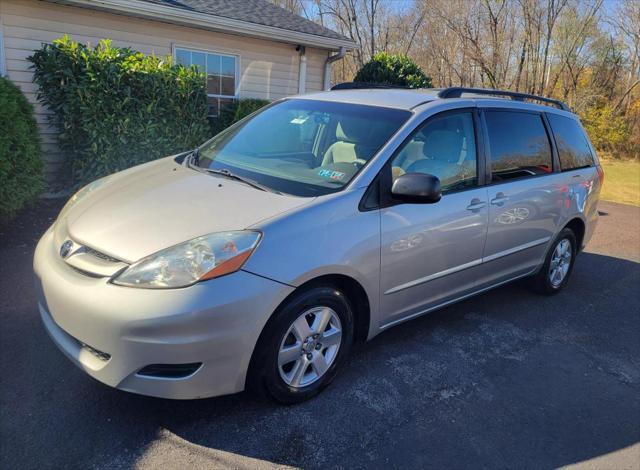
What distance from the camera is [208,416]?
2793 mm

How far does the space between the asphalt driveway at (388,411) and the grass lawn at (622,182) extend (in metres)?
9.00

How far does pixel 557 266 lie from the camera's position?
5.01m

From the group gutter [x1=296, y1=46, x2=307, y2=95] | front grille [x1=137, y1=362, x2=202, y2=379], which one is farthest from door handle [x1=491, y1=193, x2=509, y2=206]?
gutter [x1=296, y1=46, x2=307, y2=95]

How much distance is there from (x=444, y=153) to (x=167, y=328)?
2.29 m

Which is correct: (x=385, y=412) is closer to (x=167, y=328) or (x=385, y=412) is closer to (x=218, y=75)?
(x=167, y=328)

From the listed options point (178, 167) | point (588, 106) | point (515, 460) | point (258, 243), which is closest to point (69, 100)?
point (178, 167)

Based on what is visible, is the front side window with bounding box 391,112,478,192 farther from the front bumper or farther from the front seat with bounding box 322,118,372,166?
the front bumper

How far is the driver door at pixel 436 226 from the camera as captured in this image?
3.20m

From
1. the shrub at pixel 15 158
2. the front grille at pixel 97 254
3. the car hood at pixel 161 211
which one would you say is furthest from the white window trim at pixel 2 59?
the front grille at pixel 97 254

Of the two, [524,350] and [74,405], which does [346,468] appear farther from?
[524,350]

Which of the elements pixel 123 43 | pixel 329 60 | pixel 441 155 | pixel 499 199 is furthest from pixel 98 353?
pixel 329 60

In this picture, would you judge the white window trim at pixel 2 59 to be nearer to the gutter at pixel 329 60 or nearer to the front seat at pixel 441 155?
the gutter at pixel 329 60

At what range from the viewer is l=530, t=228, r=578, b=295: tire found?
486cm

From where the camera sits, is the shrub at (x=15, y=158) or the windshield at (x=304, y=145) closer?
the windshield at (x=304, y=145)
